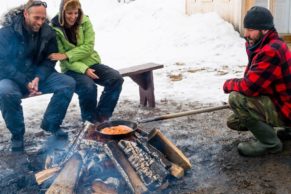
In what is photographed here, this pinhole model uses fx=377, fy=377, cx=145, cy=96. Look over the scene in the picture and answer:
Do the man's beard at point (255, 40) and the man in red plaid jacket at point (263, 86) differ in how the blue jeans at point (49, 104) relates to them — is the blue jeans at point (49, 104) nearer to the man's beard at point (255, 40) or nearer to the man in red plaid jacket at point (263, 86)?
the man in red plaid jacket at point (263, 86)

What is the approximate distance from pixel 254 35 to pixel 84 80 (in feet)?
8.10

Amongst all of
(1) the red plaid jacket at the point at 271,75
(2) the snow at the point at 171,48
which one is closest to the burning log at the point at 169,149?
(1) the red plaid jacket at the point at 271,75

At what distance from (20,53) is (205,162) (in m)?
2.84

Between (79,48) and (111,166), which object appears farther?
(79,48)

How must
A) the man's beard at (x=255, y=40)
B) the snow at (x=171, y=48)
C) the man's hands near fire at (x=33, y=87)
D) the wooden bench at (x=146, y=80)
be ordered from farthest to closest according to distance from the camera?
1. the snow at (x=171, y=48)
2. the wooden bench at (x=146, y=80)
3. the man's hands near fire at (x=33, y=87)
4. the man's beard at (x=255, y=40)

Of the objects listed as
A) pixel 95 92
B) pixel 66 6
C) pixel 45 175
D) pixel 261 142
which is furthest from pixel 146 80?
pixel 45 175

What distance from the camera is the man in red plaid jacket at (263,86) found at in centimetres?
408

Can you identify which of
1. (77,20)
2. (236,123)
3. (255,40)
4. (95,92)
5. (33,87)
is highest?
(77,20)

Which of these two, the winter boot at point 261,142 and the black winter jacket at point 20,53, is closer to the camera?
the winter boot at point 261,142

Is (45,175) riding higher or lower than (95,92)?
lower

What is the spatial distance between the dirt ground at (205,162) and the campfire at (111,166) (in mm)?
208

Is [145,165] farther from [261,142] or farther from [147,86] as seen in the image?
[147,86]

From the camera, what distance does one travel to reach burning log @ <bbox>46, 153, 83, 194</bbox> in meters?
3.54

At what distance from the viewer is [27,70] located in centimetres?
523
